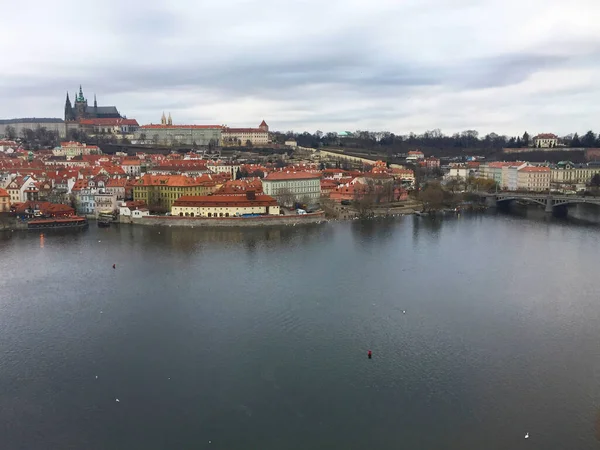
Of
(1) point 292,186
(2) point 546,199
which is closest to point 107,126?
(1) point 292,186

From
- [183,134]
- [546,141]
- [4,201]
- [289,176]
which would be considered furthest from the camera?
[183,134]

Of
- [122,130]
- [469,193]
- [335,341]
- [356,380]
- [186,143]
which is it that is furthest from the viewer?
[122,130]

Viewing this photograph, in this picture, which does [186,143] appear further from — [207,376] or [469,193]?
[207,376]

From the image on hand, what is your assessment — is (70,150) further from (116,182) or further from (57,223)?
(57,223)

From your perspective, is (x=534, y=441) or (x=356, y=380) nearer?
(x=534, y=441)

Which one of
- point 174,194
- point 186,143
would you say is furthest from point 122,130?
point 174,194

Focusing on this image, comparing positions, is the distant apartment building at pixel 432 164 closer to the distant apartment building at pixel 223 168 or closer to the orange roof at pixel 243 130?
the distant apartment building at pixel 223 168
